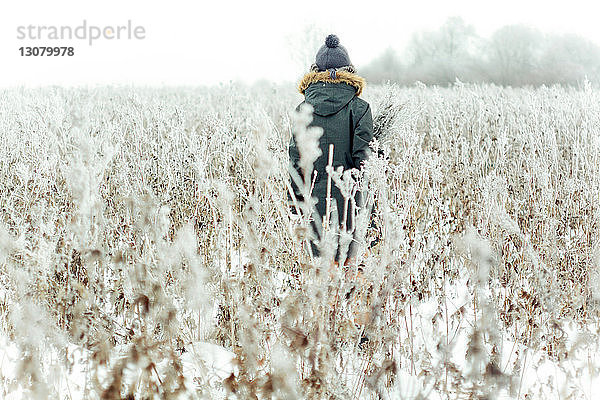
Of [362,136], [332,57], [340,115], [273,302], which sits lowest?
[273,302]

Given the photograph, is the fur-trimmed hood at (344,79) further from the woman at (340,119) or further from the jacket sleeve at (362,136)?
the jacket sleeve at (362,136)

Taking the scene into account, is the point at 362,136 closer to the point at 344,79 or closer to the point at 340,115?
the point at 340,115

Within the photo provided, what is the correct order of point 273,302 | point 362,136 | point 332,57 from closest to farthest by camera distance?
point 273,302 < point 362,136 < point 332,57

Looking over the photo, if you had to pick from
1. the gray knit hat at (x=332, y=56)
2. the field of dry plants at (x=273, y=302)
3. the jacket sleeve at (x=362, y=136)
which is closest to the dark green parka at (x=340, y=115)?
the jacket sleeve at (x=362, y=136)

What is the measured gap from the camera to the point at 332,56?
2.67 meters

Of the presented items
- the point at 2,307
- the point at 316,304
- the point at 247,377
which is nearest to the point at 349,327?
the point at 316,304

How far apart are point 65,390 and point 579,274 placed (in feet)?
8.59

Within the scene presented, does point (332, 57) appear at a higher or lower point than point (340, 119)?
higher

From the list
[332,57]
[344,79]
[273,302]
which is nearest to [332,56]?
[332,57]

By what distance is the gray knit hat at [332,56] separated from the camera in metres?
2.68

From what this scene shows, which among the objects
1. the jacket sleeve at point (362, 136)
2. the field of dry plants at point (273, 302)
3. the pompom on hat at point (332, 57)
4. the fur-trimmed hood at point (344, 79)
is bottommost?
the field of dry plants at point (273, 302)

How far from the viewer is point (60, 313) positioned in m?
2.08

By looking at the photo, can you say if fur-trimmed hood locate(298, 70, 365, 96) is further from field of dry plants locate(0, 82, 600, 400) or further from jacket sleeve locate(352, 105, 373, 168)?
field of dry plants locate(0, 82, 600, 400)

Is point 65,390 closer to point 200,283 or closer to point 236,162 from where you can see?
point 200,283
